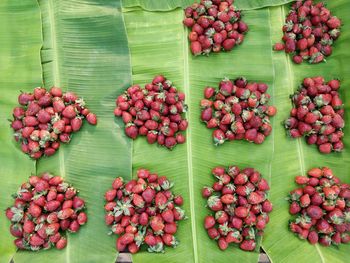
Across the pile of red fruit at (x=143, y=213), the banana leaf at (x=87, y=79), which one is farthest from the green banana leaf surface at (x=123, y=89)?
the pile of red fruit at (x=143, y=213)

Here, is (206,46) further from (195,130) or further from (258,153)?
(258,153)

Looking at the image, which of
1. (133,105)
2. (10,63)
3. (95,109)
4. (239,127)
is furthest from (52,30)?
(239,127)

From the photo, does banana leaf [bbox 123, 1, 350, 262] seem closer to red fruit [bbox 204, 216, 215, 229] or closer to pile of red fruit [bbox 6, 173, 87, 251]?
red fruit [bbox 204, 216, 215, 229]

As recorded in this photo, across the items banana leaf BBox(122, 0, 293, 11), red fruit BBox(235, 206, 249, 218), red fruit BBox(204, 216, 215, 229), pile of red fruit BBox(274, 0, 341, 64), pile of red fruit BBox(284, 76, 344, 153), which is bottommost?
red fruit BBox(204, 216, 215, 229)

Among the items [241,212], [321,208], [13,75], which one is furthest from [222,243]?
[13,75]

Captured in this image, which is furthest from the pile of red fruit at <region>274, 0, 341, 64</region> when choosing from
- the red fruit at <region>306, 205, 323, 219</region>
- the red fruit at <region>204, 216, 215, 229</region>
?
the red fruit at <region>204, 216, 215, 229</region>

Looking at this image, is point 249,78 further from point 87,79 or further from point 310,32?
point 87,79

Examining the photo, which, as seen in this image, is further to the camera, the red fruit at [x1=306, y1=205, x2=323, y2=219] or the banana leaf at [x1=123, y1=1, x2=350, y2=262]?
the banana leaf at [x1=123, y1=1, x2=350, y2=262]

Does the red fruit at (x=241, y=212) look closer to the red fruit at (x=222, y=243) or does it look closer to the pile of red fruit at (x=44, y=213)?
the red fruit at (x=222, y=243)
